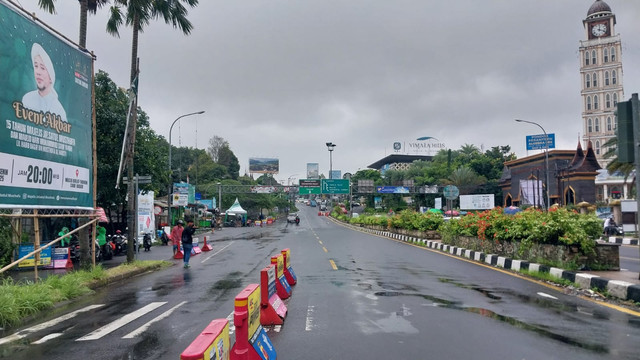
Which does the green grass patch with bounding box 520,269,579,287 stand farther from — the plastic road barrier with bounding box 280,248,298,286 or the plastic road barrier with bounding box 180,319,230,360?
the plastic road barrier with bounding box 180,319,230,360

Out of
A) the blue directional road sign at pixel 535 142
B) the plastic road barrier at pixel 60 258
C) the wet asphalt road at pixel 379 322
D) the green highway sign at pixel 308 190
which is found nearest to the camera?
the wet asphalt road at pixel 379 322

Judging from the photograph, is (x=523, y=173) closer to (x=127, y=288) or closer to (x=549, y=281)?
(x=549, y=281)

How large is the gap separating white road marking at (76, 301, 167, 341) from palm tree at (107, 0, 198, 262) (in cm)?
727

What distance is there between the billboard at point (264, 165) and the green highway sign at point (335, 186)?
154 feet

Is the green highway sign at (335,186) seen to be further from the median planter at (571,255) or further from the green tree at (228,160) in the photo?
the median planter at (571,255)

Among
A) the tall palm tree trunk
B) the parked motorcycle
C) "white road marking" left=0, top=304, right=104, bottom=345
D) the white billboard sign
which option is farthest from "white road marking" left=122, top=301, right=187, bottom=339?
the white billboard sign

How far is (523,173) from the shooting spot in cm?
5728

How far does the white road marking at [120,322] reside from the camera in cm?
696

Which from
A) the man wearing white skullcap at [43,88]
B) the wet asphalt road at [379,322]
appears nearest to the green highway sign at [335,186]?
the wet asphalt road at [379,322]

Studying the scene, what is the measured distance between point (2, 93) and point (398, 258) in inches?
523

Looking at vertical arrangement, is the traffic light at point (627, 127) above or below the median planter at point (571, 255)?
above

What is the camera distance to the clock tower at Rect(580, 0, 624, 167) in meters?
89.6

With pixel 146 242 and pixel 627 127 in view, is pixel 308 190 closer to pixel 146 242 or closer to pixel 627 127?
pixel 146 242

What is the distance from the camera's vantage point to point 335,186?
67.5m
